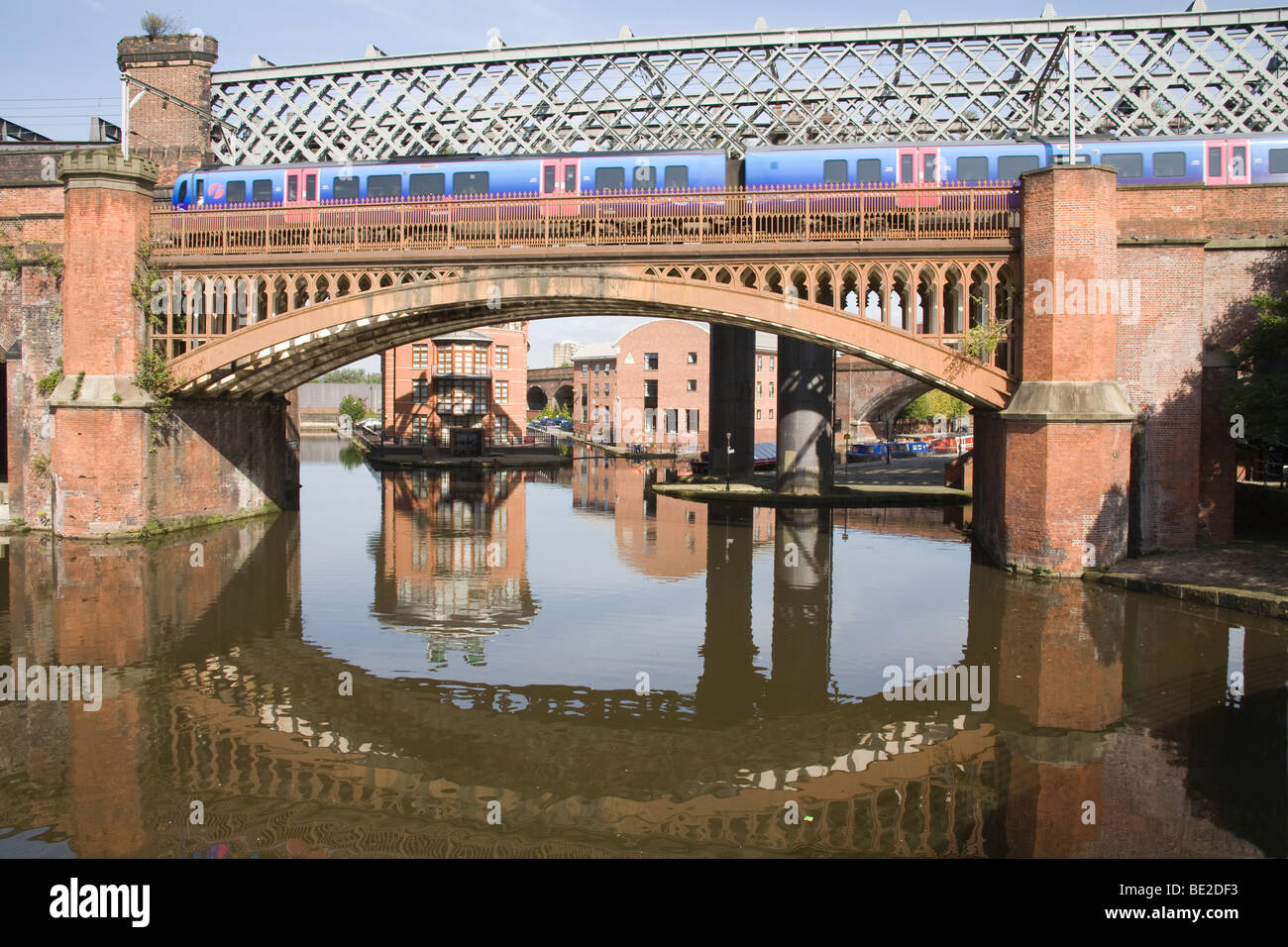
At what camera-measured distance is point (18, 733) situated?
10875 mm

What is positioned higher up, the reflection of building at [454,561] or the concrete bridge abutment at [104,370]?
the concrete bridge abutment at [104,370]

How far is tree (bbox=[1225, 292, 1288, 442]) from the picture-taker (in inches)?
701

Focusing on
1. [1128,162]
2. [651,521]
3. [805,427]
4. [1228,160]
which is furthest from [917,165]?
[805,427]

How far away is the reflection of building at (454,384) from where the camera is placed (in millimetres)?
64188

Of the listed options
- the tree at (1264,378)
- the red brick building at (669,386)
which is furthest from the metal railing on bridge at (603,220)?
the red brick building at (669,386)

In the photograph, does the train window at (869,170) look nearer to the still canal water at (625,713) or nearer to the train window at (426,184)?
the still canal water at (625,713)

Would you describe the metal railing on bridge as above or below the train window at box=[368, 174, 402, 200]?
below

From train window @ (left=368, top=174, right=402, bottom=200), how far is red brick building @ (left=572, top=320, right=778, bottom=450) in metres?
46.8

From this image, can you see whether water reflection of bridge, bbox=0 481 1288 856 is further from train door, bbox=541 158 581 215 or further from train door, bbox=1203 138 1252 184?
train door, bbox=541 158 581 215

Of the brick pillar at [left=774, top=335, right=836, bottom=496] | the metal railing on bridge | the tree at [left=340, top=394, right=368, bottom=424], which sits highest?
the metal railing on bridge

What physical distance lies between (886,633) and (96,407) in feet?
62.3

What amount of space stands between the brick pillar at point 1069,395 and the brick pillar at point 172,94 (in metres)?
28.7

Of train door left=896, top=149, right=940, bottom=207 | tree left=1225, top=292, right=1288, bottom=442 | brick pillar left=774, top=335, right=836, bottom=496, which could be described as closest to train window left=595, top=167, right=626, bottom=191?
train door left=896, top=149, right=940, bottom=207

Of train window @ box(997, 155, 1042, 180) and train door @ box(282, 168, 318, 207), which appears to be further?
train door @ box(282, 168, 318, 207)
